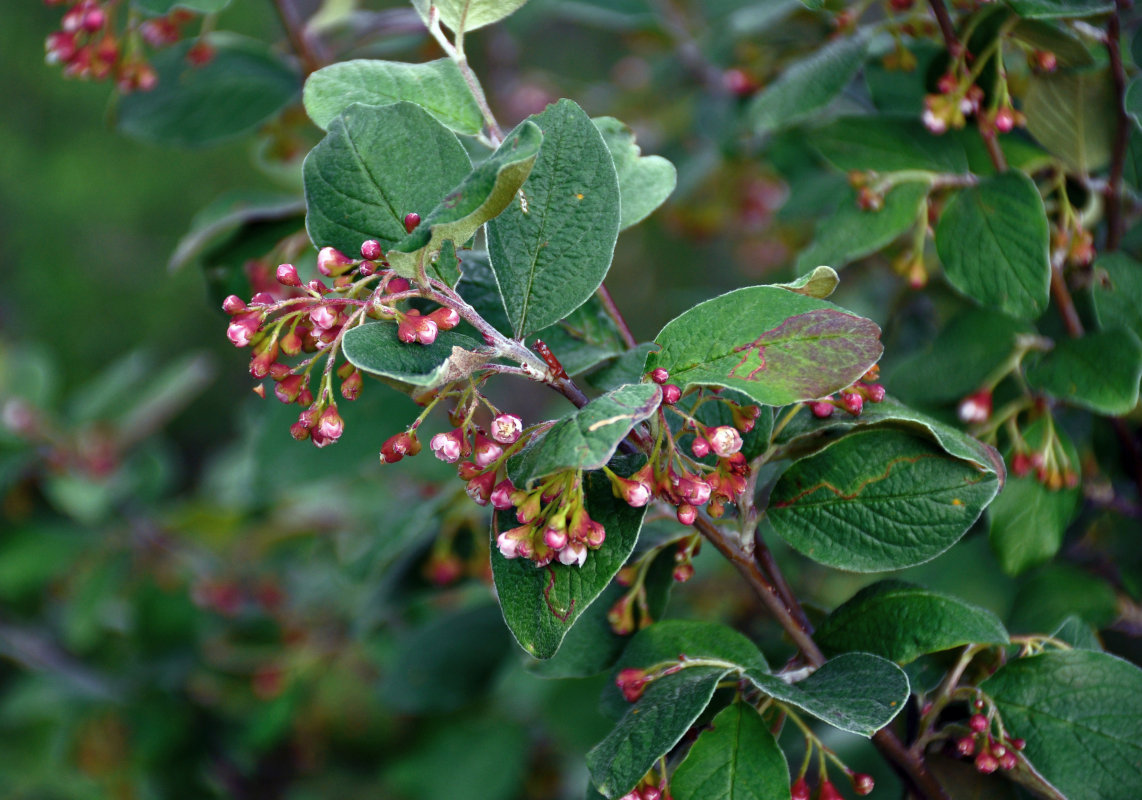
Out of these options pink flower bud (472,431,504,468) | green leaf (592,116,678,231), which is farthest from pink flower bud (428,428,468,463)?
green leaf (592,116,678,231)

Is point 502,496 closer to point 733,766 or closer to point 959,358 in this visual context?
point 733,766

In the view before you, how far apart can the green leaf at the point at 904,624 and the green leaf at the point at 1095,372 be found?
0.81ft

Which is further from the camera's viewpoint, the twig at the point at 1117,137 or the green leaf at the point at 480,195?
the twig at the point at 1117,137

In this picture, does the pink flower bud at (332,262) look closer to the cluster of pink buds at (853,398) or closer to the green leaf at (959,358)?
the cluster of pink buds at (853,398)

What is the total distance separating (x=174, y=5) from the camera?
2.98 feet

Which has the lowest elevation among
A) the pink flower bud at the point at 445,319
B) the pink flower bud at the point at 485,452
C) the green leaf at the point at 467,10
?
the pink flower bud at the point at 485,452

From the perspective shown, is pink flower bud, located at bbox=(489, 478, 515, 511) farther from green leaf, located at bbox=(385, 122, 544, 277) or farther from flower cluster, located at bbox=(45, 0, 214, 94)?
flower cluster, located at bbox=(45, 0, 214, 94)

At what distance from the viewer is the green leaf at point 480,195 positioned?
500 millimetres

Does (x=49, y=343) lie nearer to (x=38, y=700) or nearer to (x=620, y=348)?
(x=38, y=700)

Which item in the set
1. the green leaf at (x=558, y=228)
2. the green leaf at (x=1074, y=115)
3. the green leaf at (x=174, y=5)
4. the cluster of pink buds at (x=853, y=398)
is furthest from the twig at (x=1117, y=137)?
the green leaf at (x=174, y=5)

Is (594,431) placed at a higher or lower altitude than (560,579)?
higher

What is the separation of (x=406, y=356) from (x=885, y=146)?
0.57m

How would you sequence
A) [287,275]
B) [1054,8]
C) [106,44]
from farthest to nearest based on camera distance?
[106,44] < [1054,8] < [287,275]

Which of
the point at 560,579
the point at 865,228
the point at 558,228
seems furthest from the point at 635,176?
the point at 560,579
